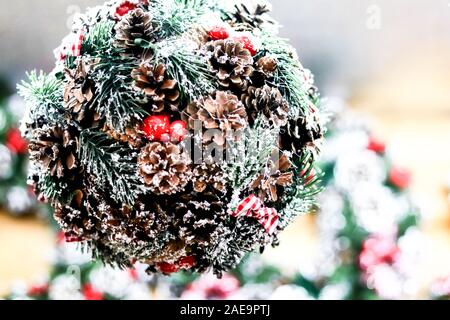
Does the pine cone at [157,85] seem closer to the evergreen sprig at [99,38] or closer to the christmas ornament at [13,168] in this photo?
the evergreen sprig at [99,38]

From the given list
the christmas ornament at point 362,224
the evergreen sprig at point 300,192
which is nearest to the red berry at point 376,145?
the christmas ornament at point 362,224

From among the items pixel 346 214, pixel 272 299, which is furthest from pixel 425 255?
pixel 272 299

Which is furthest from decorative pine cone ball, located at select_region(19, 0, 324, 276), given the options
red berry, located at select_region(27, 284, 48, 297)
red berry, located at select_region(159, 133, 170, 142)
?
red berry, located at select_region(27, 284, 48, 297)

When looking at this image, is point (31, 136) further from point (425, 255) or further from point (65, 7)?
point (425, 255)

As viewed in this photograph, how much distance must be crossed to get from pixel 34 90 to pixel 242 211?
0.33 m

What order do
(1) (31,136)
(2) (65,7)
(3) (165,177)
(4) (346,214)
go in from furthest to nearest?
(4) (346,214), (2) (65,7), (1) (31,136), (3) (165,177)

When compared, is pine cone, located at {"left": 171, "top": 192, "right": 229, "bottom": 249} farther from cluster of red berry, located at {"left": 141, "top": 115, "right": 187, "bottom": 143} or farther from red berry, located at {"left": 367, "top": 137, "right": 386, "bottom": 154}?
red berry, located at {"left": 367, "top": 137, "right": 386, "bottom": 154}

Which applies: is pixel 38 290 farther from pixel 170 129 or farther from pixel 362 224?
pixel 170 129

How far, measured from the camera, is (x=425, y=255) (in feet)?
5.66

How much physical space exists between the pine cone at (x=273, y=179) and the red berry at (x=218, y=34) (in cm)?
18

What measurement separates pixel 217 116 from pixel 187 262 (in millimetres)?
254

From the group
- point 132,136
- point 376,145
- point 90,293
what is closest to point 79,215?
point 132,136

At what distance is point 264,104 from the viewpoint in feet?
2.68

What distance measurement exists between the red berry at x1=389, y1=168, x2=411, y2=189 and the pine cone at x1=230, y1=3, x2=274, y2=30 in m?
0.91
